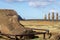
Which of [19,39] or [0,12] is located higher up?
[0,12]

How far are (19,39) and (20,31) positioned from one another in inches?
24.9

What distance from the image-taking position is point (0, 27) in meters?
15.9

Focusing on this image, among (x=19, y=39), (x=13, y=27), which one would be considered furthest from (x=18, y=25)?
(x=19, y=39)

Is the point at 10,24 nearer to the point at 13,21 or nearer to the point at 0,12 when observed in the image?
the point at 13,21

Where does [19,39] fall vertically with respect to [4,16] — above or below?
below

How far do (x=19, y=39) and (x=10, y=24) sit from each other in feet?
4.75

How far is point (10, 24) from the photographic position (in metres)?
15.6

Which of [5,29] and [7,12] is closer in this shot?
[5,29]

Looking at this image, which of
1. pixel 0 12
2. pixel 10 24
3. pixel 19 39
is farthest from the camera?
pixel 0 12

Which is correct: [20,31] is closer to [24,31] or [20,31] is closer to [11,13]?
[24,31]

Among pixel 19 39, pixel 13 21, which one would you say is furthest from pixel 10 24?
pixel 19 39

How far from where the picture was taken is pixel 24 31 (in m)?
15.1

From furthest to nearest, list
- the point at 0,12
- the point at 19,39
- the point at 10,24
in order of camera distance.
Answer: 1. the point at 0,12
2. the point at 10,24
3. the point at 19,39

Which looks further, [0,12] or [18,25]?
[0,12]
